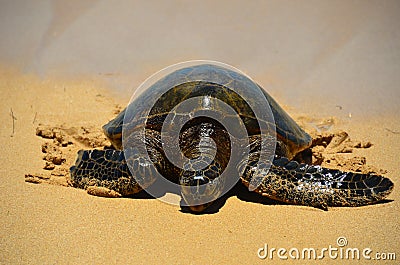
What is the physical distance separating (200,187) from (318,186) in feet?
3.53

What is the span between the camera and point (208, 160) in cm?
399

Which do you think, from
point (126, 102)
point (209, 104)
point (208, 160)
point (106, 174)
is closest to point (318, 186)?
point (208, 160)

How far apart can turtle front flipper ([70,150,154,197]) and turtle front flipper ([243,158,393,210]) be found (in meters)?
0.99

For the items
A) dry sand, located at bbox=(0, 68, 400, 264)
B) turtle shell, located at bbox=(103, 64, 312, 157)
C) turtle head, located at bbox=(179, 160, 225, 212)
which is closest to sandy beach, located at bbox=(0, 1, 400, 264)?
dry sand, located at bbox=(0, 68, 400, 264)

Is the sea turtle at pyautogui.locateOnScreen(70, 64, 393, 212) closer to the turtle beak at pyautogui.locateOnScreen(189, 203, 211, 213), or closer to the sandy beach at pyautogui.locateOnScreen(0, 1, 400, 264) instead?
the turtle beak at pyautogui.locateOnScreen(189, 203, 211, 213)

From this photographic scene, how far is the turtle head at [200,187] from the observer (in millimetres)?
3707

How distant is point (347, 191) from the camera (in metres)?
3.91

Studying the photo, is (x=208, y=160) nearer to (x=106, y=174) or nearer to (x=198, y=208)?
(x=198, y=208)

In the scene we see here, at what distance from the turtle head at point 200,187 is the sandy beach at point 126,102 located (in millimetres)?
114

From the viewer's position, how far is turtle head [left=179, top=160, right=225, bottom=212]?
12.2 ft

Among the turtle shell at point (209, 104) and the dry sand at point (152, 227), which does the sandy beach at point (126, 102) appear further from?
the turtle shell at point (209, 104)

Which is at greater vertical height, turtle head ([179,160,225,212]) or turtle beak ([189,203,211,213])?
turtle head ([179,160,225,212])

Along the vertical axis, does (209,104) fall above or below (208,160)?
above

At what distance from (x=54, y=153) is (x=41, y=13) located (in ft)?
22.7
